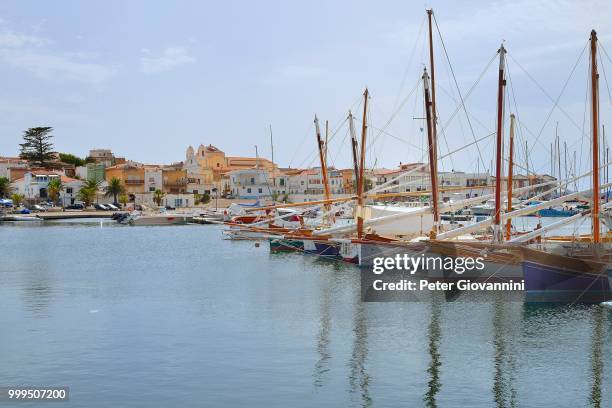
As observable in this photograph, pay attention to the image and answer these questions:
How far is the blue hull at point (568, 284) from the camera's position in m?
33.9

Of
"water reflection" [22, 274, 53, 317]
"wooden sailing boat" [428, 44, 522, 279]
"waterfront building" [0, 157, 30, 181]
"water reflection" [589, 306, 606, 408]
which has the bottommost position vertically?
"water reflection" [589, 306, 606, 408]

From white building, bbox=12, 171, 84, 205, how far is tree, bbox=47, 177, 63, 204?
1478mm

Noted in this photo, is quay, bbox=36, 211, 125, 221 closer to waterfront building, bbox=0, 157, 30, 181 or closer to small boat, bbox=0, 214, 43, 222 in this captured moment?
small boat, bbox=0, 214, 43, 222

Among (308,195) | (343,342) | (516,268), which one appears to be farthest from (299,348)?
(308,195)

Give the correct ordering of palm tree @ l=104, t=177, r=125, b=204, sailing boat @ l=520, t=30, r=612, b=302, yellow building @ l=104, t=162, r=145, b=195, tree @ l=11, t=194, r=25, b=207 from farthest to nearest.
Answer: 1. yellow building @ l=104, t=162, r=145, b=195
2. palm tree @ l=104, t=177, r=125, b=204
3. tree @ l=11, t=194, r=25, b=207
4. sailing boat @ l=520, t=30, r=612, b=302

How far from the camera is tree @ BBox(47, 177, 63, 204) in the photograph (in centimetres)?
14350

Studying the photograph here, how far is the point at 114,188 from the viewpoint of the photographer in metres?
148

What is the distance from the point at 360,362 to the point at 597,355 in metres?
7.89

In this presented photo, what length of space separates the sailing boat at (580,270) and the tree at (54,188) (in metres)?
123

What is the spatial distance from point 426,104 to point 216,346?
1812 centimetres

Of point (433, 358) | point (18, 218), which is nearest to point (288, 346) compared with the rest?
point (433, 358)

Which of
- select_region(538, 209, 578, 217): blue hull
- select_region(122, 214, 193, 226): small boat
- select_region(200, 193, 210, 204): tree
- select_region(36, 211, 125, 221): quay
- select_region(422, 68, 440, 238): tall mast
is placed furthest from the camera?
select_region(200, 193, 210, 204): tree

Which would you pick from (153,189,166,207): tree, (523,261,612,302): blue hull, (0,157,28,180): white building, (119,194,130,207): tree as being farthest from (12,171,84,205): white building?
(523,261,612,302): blue hull

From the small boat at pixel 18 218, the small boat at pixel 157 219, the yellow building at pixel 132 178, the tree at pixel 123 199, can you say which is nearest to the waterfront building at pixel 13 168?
the yellow building at pixel 132 178
